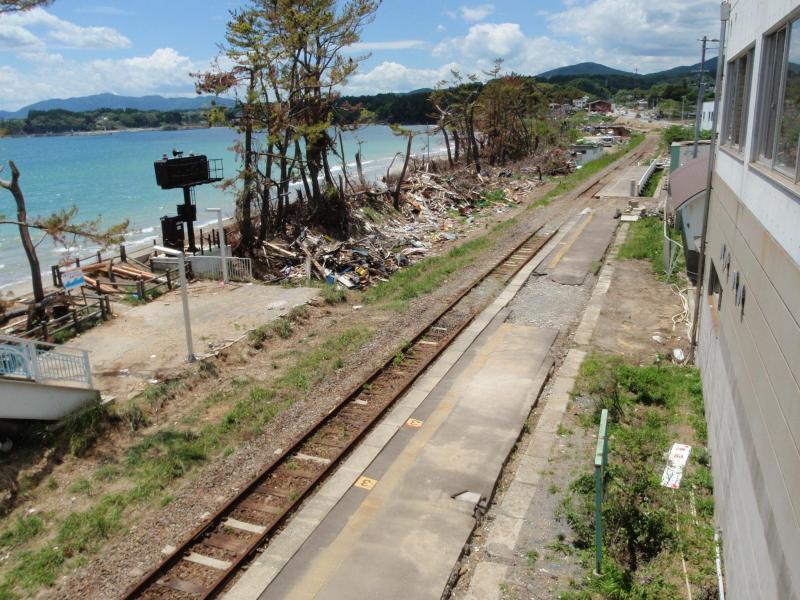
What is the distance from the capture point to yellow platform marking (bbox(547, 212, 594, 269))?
21983 millimetres

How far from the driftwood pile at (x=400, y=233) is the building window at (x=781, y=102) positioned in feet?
50.8

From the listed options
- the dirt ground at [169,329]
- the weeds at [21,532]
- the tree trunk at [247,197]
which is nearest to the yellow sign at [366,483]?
the weeds at [21,532]

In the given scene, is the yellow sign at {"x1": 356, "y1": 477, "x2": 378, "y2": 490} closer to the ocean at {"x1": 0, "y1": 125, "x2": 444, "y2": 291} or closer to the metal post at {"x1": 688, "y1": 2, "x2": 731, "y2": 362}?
the metal post at {"x1": 688, "y1": 2, "x2": 731, "y2": 362}

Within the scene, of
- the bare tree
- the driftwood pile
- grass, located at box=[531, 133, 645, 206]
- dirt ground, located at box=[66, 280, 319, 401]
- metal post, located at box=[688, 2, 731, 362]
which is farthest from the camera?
grass, located at box=[531, 133, 645, 206]

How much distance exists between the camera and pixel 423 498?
866 centimetres

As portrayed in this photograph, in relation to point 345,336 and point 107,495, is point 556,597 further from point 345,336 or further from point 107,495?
point 345,336

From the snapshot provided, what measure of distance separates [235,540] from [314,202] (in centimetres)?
2170

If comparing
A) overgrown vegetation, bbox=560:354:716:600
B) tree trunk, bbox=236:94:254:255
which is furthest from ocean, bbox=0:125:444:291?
overgrown vegetation, bbox=560:354:716:600

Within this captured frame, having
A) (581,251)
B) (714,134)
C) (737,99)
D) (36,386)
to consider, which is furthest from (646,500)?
(581,251)

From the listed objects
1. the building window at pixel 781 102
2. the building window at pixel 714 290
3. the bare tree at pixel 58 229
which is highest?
the building window at pixel 781 102

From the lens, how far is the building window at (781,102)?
5645 mm

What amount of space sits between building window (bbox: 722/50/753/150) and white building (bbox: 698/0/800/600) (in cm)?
7

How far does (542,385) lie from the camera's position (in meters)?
12.3

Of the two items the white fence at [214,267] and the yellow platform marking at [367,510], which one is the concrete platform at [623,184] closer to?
the white fence at [214,267]
